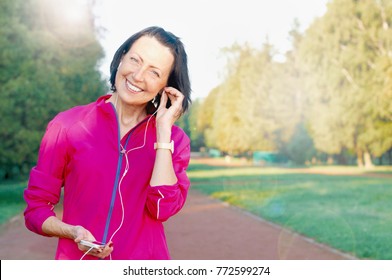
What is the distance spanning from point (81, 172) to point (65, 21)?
13.8 meters

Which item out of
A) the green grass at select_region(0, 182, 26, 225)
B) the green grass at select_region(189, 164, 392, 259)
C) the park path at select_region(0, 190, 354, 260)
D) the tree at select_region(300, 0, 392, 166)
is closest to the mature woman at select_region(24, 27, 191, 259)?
the park path at select_region(0, 190, 354, 260)

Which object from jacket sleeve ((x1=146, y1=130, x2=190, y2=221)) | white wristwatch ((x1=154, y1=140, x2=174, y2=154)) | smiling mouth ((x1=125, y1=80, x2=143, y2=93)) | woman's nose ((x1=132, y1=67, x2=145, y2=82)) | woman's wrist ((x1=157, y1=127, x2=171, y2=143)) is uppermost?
woman's nose ((x1=132, y1=67, x2=145, y2=82))

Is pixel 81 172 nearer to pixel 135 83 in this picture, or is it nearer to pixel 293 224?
pixel 135 83

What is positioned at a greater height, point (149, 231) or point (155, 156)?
point (155, 156)

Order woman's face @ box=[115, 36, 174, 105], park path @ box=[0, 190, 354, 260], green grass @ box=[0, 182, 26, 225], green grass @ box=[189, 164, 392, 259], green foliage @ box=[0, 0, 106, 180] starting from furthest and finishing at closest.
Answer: green foliage @ box=[0, 0, 106, 180] < green grass @ box=[0, 182, 26, 225] < green grass @ box=[189, 164, 392, 259] < park path @ box=[0, 190, 354, 260] < woman's face @ box=[115, 36, 174, 105]

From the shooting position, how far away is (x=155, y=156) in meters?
1.87

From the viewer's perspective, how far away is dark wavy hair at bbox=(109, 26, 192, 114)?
6.20 ft

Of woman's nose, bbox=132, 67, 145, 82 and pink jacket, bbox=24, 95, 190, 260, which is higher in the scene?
woman's nose, bbox=132, 67, 145, 82

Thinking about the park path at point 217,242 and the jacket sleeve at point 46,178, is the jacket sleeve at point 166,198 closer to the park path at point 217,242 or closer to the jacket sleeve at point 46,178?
the jacket sleeve at point 46,178

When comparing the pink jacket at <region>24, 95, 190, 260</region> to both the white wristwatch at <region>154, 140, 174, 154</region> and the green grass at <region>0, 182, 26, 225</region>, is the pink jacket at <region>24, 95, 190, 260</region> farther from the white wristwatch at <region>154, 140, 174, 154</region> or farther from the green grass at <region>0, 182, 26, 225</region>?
the green grass at <region>0, 182, 26, 225</region>

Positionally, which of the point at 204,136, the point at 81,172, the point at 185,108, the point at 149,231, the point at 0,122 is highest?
the point at 185,108

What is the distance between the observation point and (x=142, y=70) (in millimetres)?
1874
